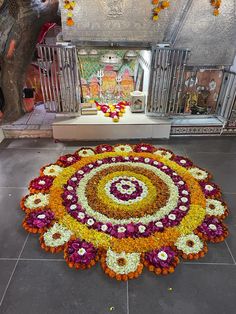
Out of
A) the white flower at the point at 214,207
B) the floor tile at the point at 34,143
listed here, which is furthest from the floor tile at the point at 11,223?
the white flower at the point at 214,207

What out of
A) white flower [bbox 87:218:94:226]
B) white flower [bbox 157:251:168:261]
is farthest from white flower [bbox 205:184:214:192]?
white flower [bbox 87:218:94:226]

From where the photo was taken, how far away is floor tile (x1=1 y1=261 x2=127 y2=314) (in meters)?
2.13

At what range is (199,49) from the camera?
456cm

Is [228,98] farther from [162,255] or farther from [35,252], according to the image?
[35,252]

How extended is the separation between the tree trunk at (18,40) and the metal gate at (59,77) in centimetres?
60

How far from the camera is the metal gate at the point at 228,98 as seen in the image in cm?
478

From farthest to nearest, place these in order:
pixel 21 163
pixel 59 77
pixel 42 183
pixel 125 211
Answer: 1. pixel 59 77
2. pixel 21 163
3. pixel 42 183
4. pixel 125 211

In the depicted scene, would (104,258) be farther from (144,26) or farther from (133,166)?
(144,26)

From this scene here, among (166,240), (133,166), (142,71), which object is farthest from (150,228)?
(142,71)

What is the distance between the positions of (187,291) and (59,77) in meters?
3.67

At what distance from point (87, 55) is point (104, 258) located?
3.57 meters

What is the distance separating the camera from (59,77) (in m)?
4.42

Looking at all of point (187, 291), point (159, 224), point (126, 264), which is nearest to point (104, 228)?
point (126, 264)

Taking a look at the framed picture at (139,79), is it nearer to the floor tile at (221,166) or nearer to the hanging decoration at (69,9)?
the hanging decoration at (69,9)
